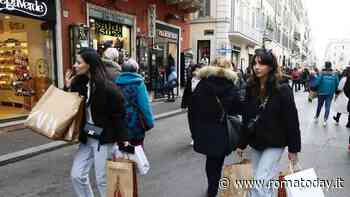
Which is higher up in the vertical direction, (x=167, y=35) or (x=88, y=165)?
(x=167, y=35)

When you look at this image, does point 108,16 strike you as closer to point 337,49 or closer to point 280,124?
point 280,124

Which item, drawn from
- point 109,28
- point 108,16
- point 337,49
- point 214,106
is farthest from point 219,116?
point 337,49

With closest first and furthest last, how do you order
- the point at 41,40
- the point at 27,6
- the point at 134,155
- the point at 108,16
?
the point at 134,155, the point at 27,6, the point at 41,40, the point at 108,16

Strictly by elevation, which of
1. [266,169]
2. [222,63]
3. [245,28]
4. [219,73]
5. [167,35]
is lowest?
[266,169]

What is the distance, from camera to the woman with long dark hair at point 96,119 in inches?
127

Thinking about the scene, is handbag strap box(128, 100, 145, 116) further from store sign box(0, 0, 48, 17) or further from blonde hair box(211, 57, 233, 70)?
store sign box(0, 0, 48, 17)

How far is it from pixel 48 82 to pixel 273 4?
35410 mm

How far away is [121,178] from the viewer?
3.20m

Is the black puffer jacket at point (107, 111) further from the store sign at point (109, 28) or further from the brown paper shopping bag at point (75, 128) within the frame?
the store sign at point (109, 28)

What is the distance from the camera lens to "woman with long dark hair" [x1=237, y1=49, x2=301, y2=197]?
3150 millimetres

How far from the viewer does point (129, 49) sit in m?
14.1

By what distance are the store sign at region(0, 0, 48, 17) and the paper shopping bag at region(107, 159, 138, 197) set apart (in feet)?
23.3

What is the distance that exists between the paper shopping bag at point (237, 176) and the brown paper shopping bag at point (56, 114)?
5.28 ft

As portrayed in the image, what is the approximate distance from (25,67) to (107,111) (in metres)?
8.56
